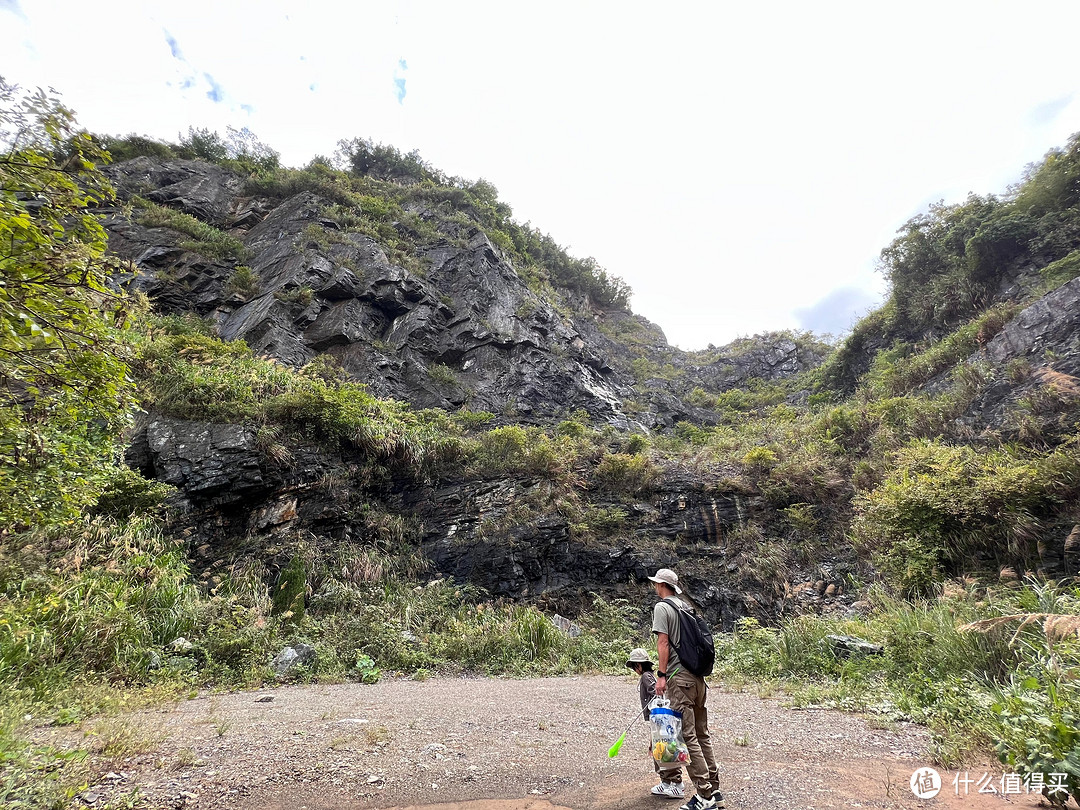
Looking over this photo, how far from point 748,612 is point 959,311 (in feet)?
46.3

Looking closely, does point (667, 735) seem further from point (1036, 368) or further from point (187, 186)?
point (187, 186)

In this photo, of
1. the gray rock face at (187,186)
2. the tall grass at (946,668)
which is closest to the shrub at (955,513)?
the tall grass at (946,668)

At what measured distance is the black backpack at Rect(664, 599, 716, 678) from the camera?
10.2ft

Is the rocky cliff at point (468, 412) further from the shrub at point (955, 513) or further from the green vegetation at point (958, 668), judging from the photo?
the green vegetation at point (958, 668)

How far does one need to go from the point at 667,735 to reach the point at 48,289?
5.06 m

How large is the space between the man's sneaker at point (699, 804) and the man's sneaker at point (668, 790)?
0.26m

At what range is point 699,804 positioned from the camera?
2.87m

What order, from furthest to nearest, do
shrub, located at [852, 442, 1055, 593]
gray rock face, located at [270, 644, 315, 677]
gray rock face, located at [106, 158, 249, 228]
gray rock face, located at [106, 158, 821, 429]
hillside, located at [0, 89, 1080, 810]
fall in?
gray rock face, located at [106, 158, 249, 228], gray rock face, located at [106, 158, 821, 429], shrub, located at [852, 442, 1055, 593], gray rock face, located at [270, 644, 315, 677], hillside, located at [0, 89, 1080, 810]

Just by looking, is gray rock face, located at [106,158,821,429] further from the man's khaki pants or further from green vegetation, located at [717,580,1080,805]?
the man's khaki pants

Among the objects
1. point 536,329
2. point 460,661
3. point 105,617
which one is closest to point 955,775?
point 460,661

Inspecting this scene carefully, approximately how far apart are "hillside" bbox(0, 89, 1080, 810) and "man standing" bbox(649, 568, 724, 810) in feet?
6.07

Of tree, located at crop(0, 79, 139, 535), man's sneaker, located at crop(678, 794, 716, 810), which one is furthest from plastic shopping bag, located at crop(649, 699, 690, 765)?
tree, located at crop(0, 79, 139, 535)

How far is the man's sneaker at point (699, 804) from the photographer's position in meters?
2.84

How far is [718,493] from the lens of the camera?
12.6 metres
